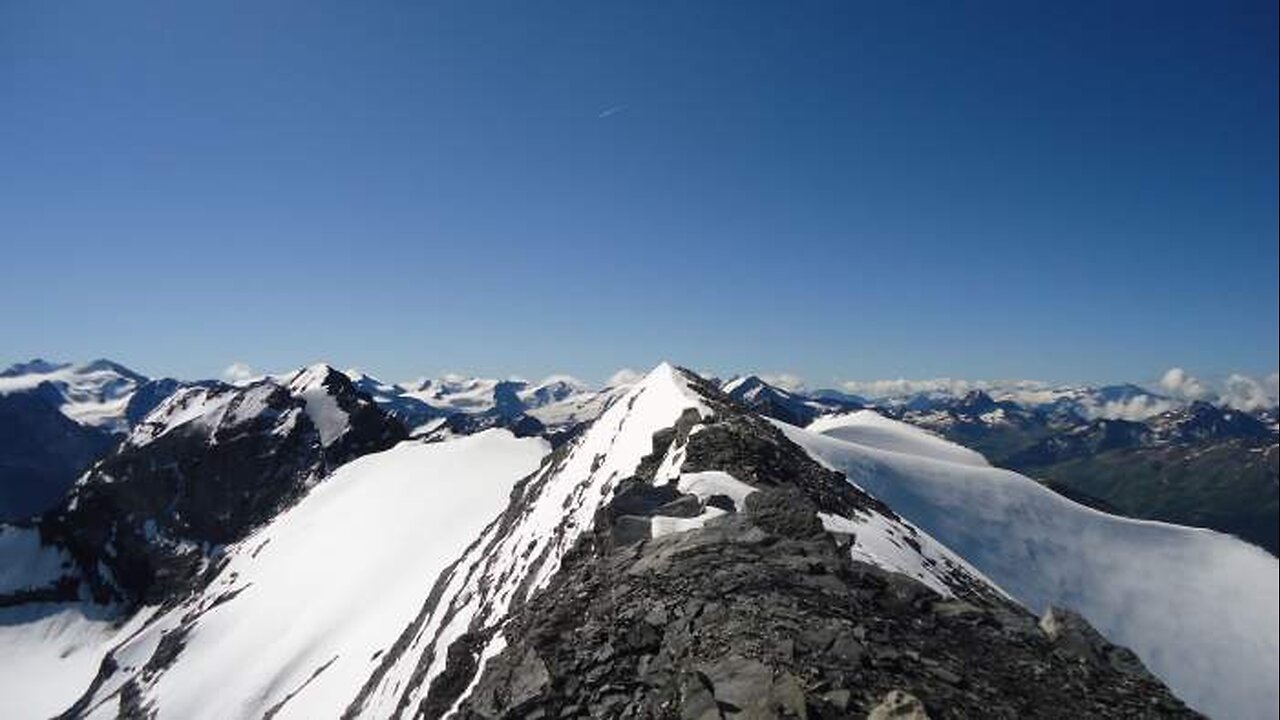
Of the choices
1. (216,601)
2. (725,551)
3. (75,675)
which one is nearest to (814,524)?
(725,551)

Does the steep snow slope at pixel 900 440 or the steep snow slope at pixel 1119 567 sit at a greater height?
the steep snow slope at pixel 900 440

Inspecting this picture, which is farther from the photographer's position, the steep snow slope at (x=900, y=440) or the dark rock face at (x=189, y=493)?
the dark rock face at (x=189, y=493)

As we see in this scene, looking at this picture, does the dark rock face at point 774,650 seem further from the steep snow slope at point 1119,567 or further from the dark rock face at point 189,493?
the dark rock face at point 189,493

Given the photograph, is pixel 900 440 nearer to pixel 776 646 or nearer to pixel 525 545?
pixel 525 545

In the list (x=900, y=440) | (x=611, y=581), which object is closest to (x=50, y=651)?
(x=900, y=440)

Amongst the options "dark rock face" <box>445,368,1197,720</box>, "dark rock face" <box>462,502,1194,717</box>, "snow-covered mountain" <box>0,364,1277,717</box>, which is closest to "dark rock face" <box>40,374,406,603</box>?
"snow-covered mountain" <box>0,364,1277,717</box>

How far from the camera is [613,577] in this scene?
22422 millimetres

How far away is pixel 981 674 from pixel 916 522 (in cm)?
8472

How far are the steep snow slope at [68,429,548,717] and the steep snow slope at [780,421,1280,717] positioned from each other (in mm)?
43298

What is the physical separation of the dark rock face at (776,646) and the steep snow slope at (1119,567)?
6708 centimetres

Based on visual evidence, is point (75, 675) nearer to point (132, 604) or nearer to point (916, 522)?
point (132, 604)

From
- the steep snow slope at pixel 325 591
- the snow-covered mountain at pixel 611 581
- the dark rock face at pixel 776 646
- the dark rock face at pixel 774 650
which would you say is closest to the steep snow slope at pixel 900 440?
the snow-covered mountain at pixel 611 581

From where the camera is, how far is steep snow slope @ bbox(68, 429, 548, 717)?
219ft

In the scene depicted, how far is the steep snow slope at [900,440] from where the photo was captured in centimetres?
15488
